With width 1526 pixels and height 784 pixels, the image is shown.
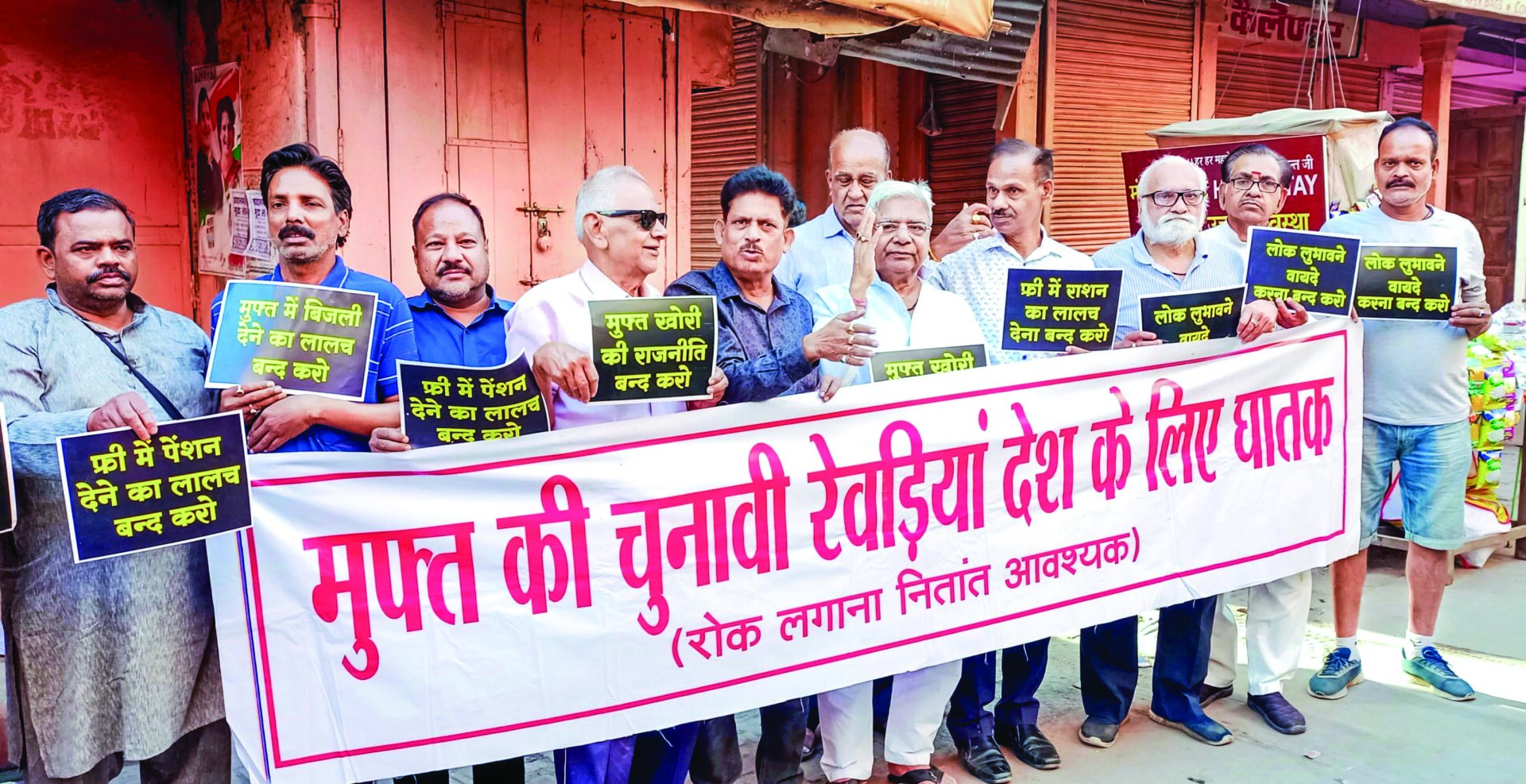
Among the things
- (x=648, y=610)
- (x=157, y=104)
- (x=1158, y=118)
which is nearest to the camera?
(x=648, y=610)

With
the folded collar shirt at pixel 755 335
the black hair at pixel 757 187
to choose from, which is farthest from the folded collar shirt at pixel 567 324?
the black hair at pixel 757 187

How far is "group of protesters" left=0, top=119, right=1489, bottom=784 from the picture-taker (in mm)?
2840

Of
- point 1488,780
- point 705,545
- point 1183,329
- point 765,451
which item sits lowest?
point 1488,780

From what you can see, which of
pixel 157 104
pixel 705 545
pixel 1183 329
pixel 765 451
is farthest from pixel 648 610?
pixel 157 104

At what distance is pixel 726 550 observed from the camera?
3396 mm

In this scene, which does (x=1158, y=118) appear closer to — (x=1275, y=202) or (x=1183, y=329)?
(x=1275, y=202)

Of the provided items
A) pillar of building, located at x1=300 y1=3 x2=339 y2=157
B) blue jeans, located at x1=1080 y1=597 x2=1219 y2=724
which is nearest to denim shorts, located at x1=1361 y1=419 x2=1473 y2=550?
blue jeans, located at x1=1080 y1=597 x2=1219 y2=724

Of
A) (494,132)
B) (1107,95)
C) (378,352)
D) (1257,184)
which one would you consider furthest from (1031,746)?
(1107,95)

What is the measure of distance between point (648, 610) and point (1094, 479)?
A: 1617 millimetres

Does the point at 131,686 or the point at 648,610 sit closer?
the point at 131,686

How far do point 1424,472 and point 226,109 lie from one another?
16.4 feet

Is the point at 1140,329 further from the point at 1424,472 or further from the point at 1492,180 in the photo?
the point at 1492,180

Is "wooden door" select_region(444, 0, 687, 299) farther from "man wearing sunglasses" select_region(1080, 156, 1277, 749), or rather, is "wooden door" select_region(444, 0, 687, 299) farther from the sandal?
the sandal

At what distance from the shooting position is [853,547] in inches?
141
